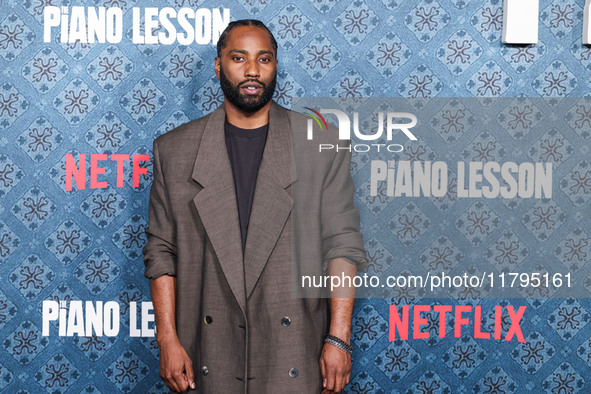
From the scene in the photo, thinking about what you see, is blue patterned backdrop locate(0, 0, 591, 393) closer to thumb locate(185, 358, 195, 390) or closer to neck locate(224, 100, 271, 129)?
neck locate(224, 100, 271, 129)

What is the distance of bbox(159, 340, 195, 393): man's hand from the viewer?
75.2 inches

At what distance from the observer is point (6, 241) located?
2332 mm

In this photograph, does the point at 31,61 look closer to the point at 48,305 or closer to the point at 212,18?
the point at 212,18

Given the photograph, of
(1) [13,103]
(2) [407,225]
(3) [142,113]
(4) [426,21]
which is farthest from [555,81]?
(1) [13,103]

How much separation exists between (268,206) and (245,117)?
13.5 inches

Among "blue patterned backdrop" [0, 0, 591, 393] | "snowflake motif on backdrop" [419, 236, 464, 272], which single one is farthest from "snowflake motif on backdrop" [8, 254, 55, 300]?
"snowflake motif on backdrop" [419, 236, 464, 272]

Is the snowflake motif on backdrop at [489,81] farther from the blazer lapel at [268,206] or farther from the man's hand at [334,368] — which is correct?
the man's hand at [334,368]

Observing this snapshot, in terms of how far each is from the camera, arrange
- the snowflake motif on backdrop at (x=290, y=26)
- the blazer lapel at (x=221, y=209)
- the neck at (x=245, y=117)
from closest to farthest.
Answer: the blazer lapel at (x=221, y=209), the neck at (x=245, y=117), the snowflake motif on backdrop at (x=290, y=26)

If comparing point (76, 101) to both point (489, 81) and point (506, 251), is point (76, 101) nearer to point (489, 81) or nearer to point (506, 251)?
point (489, 81)

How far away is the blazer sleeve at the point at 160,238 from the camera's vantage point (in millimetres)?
1949

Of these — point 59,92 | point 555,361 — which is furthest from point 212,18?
point 555,361

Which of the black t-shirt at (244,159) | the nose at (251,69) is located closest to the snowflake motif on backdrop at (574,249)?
the black t-shirt at (244,159)

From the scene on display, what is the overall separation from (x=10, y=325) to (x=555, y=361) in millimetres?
2236

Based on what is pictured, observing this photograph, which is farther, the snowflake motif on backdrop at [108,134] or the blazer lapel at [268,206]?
the snowflake motif on backdrop at [108,134]
